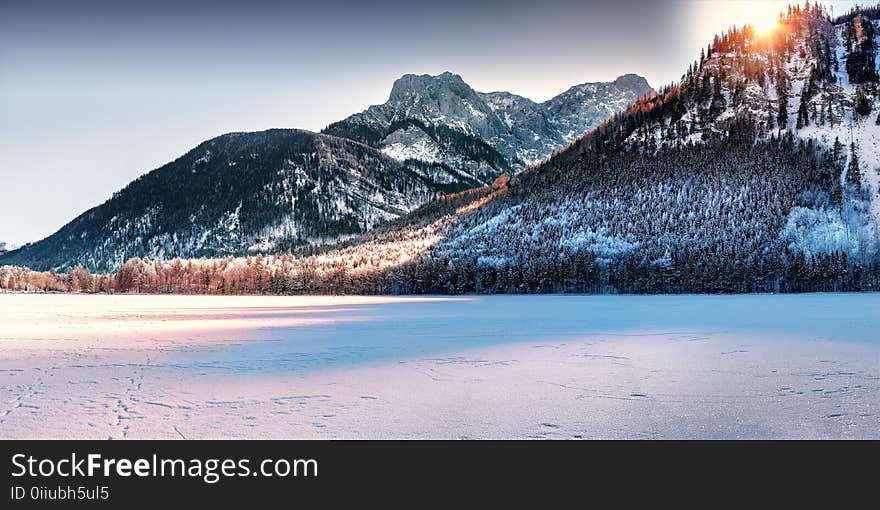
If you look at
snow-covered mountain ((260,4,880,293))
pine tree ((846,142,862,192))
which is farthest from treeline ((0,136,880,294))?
pine tree ((846,142,862,192))

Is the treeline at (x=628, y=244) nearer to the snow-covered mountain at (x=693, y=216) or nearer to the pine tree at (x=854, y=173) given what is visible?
the snow-covered mountain at (x=693, y=216)

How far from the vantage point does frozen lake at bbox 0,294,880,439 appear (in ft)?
32.9

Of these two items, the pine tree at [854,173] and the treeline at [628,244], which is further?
the pine tree at [854,173]

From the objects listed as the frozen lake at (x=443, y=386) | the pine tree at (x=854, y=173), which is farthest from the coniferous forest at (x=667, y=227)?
the frozen lake at (x=443, y=386)

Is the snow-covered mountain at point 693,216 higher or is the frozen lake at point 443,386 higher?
the snow-covered mountain at point 693,216

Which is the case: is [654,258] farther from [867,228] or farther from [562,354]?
[562,354]

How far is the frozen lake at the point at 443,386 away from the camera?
32.9 feet

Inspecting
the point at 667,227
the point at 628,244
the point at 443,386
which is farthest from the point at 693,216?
the point at 443,386

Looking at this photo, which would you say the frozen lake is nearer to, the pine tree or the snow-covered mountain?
the snow-covered mountain

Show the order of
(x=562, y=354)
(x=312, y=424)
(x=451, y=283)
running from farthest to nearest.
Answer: (x=451, y=283) → (x=562, y=354) → (x=312, y=424)

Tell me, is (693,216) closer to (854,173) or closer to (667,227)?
(667,227)

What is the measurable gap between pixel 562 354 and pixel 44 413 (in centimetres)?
1544

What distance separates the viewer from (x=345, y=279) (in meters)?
132
